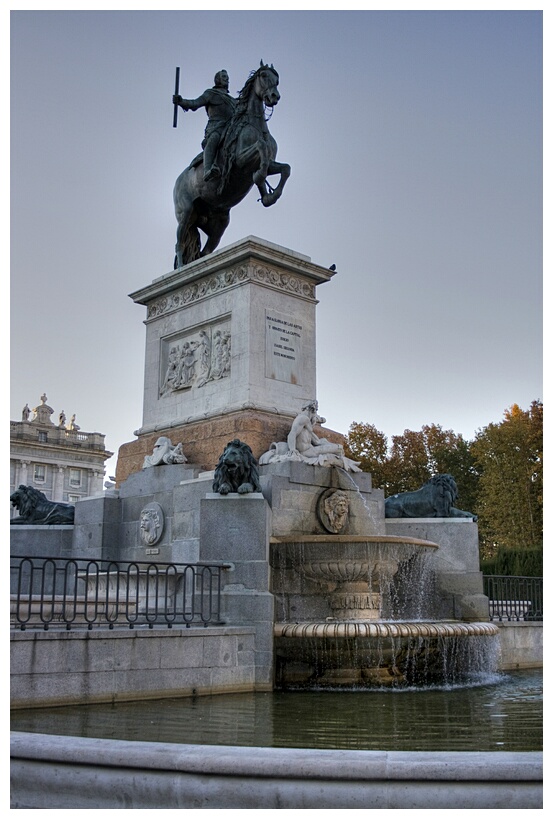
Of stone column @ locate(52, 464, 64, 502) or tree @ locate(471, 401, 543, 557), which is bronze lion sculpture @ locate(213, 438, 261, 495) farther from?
stone column @ locate(52, 464, 64, 502)

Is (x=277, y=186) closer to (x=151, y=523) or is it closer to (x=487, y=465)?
(x=151, y=523)

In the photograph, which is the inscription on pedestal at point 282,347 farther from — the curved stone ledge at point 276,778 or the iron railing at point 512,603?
the curved stone ledge at point 276,778

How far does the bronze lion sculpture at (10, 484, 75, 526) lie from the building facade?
68.1m

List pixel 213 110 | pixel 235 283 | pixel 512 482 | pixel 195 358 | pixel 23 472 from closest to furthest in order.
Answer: pixel 235 283, pixel 195 358, pixel 213 110, pixel 512 482, pixel 23 472

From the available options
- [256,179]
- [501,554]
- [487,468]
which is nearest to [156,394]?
[256,179]

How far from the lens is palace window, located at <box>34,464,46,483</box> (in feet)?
289

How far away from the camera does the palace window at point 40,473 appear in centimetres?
8806

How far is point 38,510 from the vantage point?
17219 mm

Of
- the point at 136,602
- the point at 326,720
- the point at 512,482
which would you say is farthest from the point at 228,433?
the point at 512,482

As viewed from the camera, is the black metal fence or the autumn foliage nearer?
the black metal fence

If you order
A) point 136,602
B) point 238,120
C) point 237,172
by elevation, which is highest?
point 238,120

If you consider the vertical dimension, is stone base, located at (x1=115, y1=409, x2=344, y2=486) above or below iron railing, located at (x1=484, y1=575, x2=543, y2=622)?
above

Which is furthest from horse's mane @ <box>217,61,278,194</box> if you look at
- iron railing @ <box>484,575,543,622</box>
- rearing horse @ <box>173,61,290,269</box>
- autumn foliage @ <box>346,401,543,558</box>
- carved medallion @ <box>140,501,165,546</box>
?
autumn foliage @ <box>346,401,543,558</box>

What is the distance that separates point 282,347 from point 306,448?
2127mm
